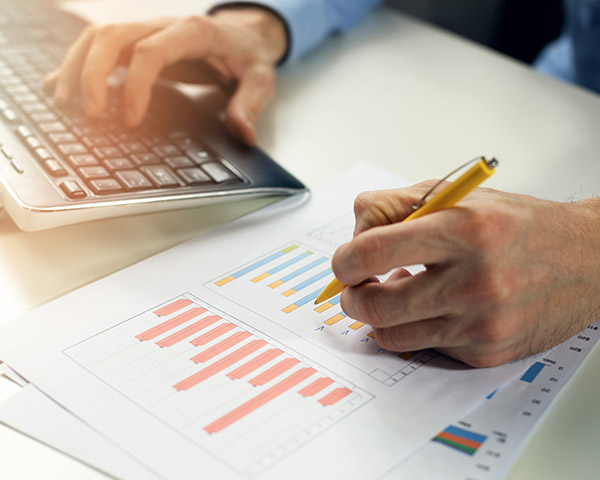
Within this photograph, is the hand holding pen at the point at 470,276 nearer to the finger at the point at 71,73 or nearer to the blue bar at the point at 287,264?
the blue bar at the point at 287,264

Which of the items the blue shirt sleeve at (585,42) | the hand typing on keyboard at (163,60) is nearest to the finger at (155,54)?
the hand typing on keyboard at (163,60)

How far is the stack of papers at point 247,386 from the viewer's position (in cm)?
40

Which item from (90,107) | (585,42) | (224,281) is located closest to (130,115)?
(90,107)

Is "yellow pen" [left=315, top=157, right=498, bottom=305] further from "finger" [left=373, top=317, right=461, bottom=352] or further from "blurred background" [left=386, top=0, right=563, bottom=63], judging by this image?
"blurred background" [left=386, top=0, right=563, bottom=63]

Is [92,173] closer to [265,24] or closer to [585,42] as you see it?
[265,24]

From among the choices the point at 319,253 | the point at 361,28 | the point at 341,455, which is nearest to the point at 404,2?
the point at 361,28

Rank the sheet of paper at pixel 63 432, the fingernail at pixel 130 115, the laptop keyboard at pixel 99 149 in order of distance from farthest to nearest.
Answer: the fingernail at pixel 130 115
the laptop keyboard at pixel 99 149
the sheet of paper at pixel 63 432

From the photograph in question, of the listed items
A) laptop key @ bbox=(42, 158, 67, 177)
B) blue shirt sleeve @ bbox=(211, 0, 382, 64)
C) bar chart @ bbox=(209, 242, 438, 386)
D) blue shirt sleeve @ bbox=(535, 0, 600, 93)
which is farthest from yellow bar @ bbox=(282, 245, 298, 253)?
blue shirt sleeve @ bbox=(535, 0, 600, 93)

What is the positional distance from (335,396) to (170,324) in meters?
0.14

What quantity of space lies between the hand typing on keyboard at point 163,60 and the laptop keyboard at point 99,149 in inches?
0.8

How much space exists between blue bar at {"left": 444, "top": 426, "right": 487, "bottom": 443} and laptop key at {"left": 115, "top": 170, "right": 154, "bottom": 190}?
33cm

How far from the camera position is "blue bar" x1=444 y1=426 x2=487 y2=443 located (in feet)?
1.37

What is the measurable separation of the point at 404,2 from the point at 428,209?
3.04ft

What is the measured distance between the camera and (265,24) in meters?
0.96
